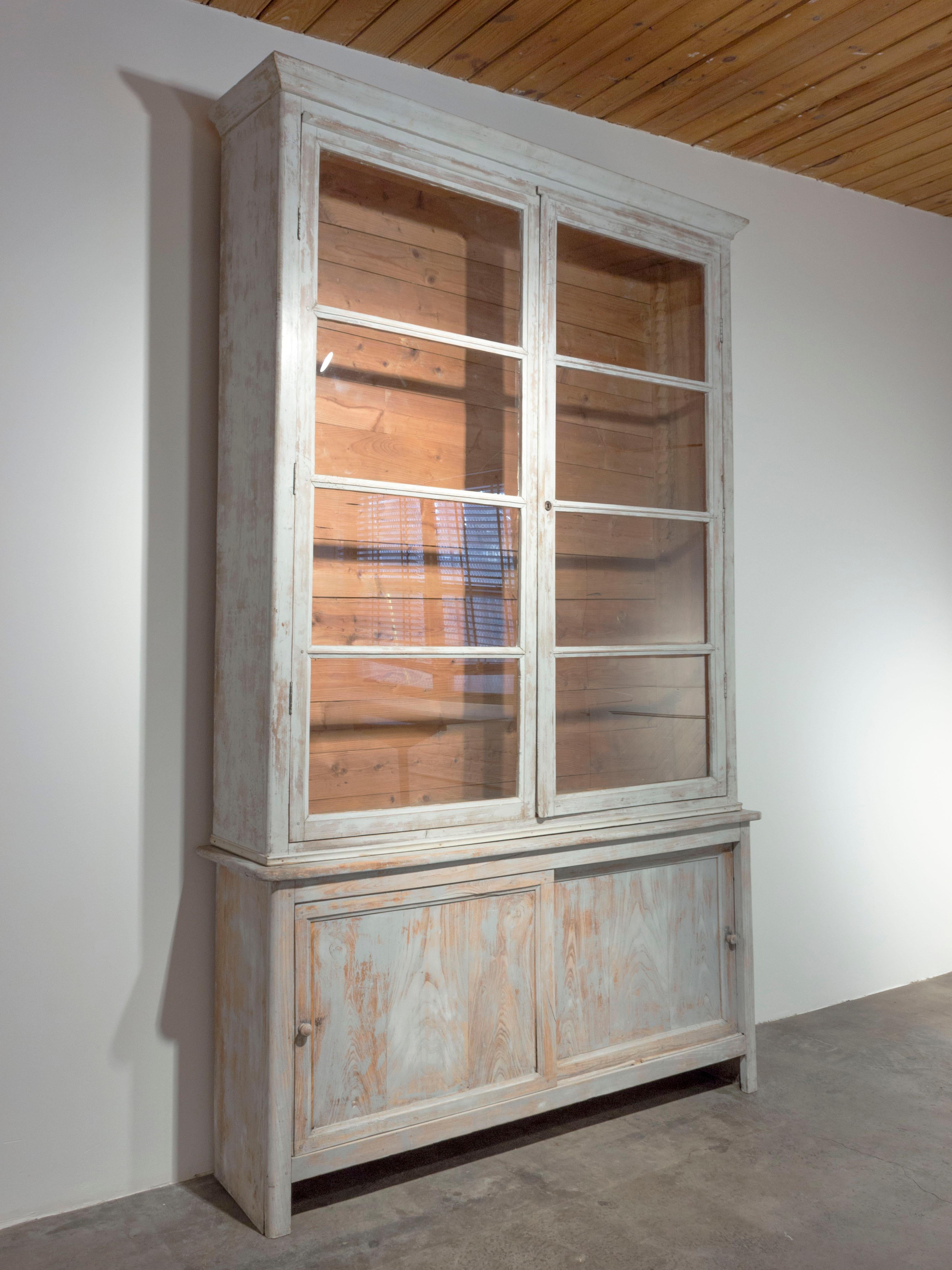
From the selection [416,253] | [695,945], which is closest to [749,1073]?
[695,945]

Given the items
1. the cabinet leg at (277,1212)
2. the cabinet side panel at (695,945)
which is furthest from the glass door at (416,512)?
the cabinet leg at (277,1212)

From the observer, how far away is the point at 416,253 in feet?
8.00

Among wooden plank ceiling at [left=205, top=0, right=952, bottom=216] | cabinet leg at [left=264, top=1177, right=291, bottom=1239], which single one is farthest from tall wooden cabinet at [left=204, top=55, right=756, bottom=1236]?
wooden plank ceiling at [left=205, top=0, right=952, bottom=216]

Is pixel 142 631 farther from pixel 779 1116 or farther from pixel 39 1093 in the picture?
pixel 779 1116

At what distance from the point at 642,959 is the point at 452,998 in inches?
24.2

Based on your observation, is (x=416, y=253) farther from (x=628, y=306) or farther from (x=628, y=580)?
(x=628, y=580)

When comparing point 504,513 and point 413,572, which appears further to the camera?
point 504,513

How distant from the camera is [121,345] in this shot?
236 centimetres

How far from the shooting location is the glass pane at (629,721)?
8.69 feet

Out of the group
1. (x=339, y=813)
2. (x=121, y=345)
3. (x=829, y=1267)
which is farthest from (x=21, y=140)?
(x=829, y=1267)

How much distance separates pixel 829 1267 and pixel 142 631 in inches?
78.8

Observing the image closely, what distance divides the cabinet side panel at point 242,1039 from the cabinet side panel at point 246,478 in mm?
152

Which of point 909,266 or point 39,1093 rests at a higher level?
point 909,266

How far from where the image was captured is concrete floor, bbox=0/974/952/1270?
6.70 ft
